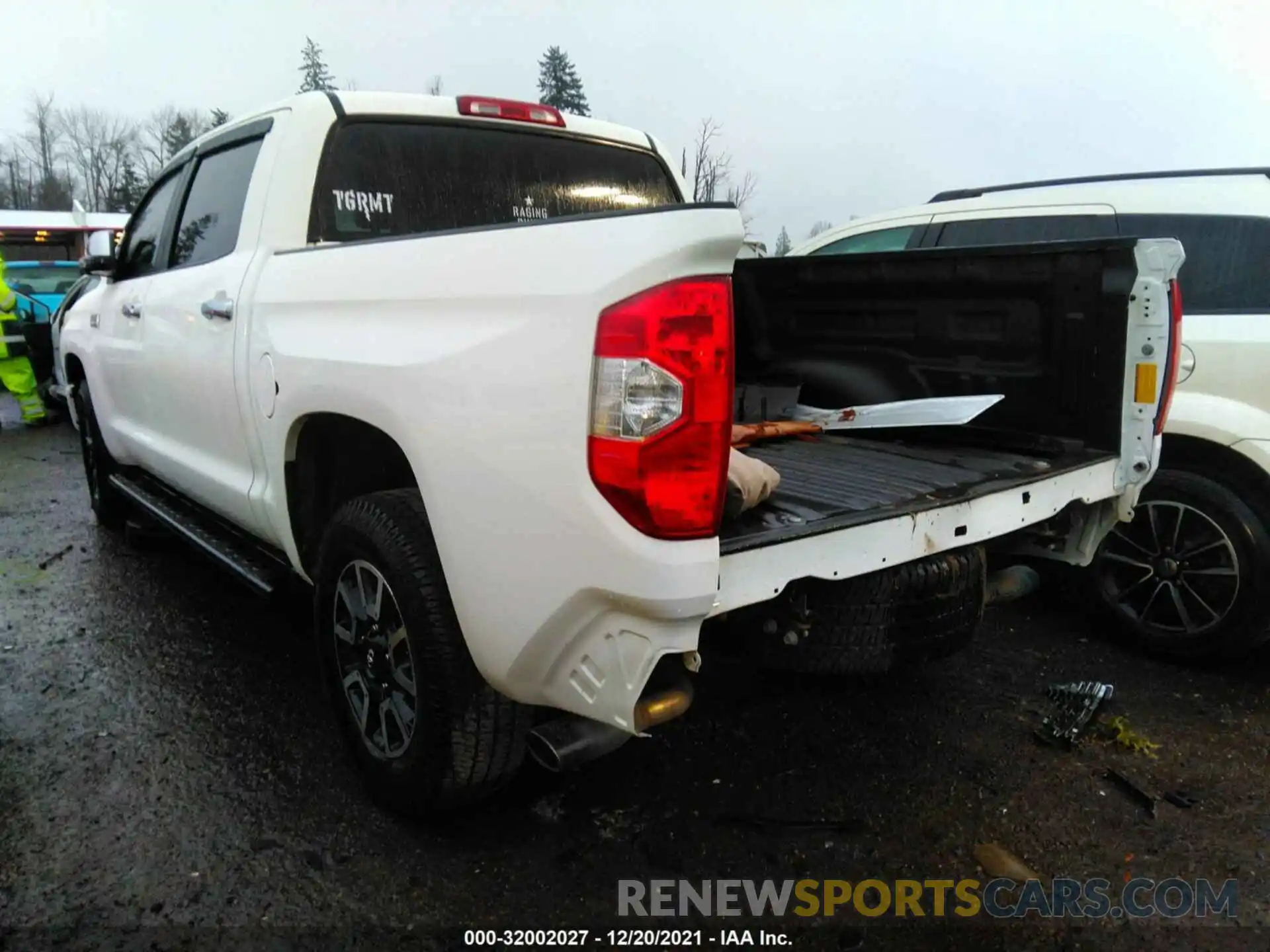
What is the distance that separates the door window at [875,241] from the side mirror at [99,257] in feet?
11.8

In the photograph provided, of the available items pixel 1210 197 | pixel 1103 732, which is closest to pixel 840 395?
pixel 1103 732

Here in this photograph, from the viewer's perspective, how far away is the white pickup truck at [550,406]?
5.52ft

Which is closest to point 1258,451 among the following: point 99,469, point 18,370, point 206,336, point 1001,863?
point 1001,863

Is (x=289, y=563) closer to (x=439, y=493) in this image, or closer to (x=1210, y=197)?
(x=439, y=493)

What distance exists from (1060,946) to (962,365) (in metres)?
1.83

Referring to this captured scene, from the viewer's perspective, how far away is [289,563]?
9.80ft

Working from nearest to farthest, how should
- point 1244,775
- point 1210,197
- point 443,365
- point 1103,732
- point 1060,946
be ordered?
point 443,365 < point 1060,946 < point 1244,775 < point 1103,732 < point 1210,197

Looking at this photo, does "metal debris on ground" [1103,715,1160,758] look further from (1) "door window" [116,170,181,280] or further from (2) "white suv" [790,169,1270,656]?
(1) "door window" [116,170,181,280]

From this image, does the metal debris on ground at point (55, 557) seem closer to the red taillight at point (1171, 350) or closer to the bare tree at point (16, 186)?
the red taillight at point (1171, 350)

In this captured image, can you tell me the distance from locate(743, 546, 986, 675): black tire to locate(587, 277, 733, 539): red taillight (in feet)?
1.71

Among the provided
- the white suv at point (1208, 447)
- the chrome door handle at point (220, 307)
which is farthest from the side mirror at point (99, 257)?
the white suv at point (1208, 447)

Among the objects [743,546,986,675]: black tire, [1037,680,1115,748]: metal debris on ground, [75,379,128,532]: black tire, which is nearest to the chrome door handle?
[743,546,986,675]: black tire

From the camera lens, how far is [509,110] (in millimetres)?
3330

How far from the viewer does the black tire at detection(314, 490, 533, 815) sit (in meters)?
2.11
